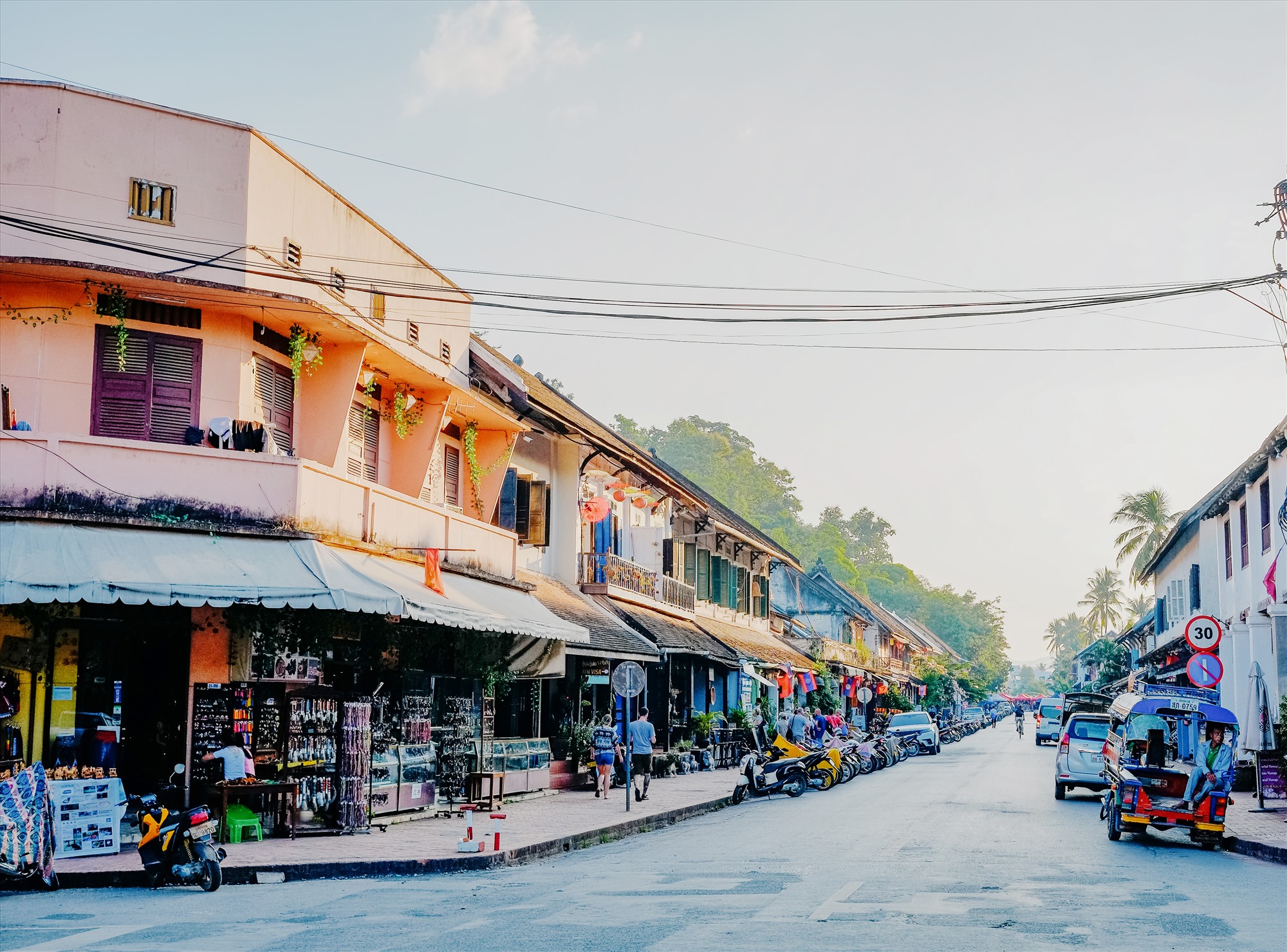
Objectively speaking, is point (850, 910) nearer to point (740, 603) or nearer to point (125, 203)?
point (125, 203)

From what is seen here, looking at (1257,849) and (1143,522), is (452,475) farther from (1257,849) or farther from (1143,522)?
(1143,522)

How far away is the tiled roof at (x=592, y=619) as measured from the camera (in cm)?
2605

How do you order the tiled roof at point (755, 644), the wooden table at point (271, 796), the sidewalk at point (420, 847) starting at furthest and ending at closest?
the tiled roof at point (755, 644) → the wooden table at point (271, 796) → the sidewalk at point (420, 847)

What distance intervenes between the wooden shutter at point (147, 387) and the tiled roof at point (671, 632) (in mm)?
14638

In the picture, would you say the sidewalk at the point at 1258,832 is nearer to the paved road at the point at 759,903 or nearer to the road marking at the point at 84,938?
the paved road at the point at 759,903

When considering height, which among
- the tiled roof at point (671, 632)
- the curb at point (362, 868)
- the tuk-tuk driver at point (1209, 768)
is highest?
the tiled roof at point (671, 632)

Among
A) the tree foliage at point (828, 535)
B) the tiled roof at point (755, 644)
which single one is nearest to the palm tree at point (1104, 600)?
the tree foliage at point (828, 535)

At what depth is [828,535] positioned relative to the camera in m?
127

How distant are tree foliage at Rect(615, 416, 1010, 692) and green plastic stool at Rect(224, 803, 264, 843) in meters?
86.4

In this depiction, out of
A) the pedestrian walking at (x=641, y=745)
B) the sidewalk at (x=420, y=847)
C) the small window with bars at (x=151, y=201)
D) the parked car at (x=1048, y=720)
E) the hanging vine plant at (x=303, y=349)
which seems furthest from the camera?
the parked car at (x=1048, y=720)

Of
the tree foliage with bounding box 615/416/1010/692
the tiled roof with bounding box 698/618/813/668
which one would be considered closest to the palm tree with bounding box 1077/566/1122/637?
the tree foliage with bounding box 615/416/1010/692

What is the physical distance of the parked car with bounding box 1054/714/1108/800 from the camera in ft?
89.6

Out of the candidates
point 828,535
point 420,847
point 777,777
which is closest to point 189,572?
point 420,847

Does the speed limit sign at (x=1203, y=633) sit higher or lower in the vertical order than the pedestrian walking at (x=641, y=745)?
higher
